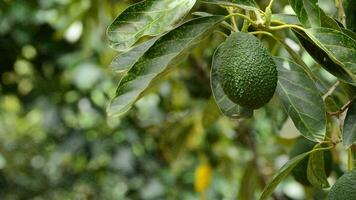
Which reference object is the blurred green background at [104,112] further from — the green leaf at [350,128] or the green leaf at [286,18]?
the green leaf at [350,128]

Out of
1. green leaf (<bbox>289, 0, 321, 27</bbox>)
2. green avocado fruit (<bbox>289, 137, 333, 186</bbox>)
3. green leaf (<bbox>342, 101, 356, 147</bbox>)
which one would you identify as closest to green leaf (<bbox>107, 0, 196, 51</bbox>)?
green leaf (<bbox>289, 0, 321, 27</bbox>)

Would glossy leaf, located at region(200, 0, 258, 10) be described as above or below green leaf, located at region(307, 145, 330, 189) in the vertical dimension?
above

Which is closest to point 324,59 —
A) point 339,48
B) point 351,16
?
point 339,48

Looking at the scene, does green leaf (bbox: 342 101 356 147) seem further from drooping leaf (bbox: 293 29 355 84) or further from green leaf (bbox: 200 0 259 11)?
green leaf (bbox: 200 0 259 11)

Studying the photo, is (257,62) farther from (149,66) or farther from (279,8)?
(279,8)

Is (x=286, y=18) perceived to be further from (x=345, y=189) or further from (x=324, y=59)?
(x=345, y=189)

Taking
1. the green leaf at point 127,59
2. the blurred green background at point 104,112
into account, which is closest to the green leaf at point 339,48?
the green leaf at point 127,59
